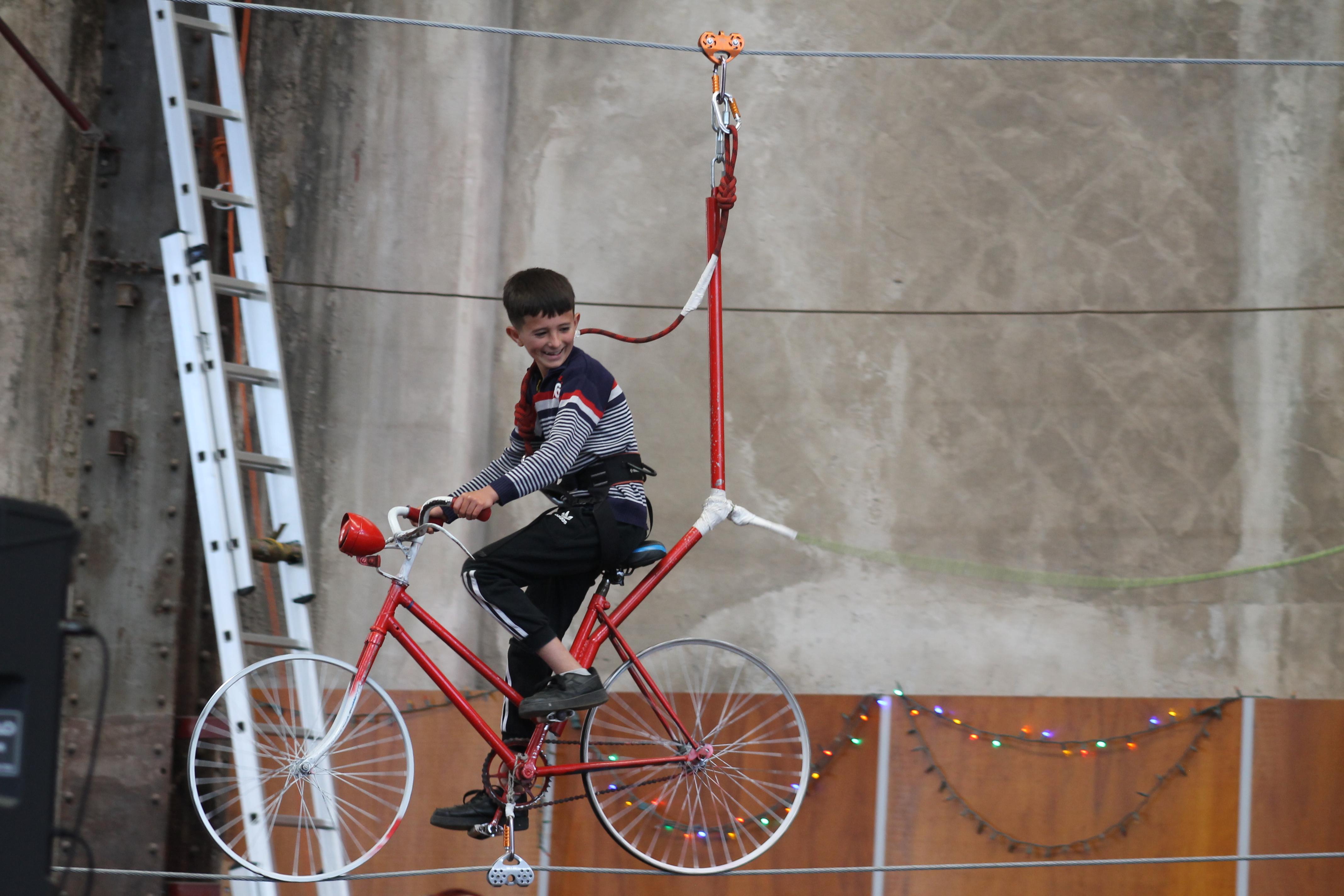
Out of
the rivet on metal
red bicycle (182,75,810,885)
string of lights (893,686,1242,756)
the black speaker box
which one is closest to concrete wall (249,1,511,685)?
red bicycle (182,75,810,885)

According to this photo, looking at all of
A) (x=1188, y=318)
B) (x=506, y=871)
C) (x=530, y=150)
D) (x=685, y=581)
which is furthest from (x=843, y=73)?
(x=506, y=871)

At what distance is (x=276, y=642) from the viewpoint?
348 centimetres

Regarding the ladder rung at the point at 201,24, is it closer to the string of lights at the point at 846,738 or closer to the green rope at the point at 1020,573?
the green rope at the point at 1020,573

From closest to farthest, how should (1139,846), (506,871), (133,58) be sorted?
(506,871)
(133,58)
(1139,846)

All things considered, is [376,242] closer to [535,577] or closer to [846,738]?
[535,577]

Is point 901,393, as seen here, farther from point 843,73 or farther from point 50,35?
point 50,35

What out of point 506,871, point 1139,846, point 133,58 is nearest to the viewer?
point 506,871

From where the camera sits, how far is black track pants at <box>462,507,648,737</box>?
2.94 m

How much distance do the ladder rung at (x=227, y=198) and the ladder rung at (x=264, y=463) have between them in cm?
78

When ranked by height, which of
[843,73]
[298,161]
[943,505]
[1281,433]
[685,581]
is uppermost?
[843,73]

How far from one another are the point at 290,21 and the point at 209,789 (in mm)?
2765

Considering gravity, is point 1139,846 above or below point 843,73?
below

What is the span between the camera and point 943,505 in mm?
4539

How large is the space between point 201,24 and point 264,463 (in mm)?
1440
